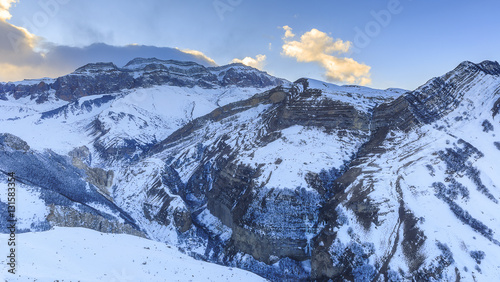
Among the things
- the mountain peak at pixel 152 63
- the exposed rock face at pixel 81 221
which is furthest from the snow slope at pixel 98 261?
the mountain peak at pixel 152 63

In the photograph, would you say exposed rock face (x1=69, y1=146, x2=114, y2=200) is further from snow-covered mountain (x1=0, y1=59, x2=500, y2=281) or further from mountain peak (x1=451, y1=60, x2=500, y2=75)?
mountain peak (x1=451, y1=60, x2=500, y2=75)

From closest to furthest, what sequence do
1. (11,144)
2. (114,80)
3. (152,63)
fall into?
(11,144) < (114,80) < (152,63)

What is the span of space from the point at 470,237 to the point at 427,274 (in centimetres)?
674

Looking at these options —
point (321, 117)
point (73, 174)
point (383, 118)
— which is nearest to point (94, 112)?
point (73, 174)

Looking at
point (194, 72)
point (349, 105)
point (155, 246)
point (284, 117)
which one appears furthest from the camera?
point (194, 72)

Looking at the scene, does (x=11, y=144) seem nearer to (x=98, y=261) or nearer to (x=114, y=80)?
(x=98, y=261)

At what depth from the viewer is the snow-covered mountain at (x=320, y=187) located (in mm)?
36906

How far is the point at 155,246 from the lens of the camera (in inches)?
1167

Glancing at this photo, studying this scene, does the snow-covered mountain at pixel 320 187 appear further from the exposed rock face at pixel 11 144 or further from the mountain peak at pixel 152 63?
the mountain peak at pixel 152 63

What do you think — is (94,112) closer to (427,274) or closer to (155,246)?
(155,246)

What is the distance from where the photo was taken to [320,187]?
48.6 meters

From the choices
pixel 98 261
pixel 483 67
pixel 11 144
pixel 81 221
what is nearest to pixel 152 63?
pixel 11 144

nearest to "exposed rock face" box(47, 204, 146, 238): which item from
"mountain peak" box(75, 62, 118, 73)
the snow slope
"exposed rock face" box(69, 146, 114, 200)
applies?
"exposed rock face" box(69, 146, 114, 200)

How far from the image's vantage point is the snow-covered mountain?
36.9 meters
